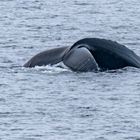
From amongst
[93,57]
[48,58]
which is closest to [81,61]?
[93,57]

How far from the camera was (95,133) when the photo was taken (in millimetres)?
26547

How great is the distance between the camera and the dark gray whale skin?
32594mm

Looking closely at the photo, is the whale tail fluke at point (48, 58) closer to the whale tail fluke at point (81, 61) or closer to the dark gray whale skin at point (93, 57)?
the dark gray whale skin at point (93, 57)

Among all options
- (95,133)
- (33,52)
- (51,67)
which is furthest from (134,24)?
(95,133)

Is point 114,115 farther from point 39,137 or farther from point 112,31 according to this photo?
point 112,31

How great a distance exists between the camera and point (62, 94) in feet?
99.3

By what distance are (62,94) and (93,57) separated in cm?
279

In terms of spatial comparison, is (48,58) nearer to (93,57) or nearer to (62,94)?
(93,57)

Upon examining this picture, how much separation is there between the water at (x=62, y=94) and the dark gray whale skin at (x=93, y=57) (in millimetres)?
225

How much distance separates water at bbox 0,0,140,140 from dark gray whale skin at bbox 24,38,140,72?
0.22m

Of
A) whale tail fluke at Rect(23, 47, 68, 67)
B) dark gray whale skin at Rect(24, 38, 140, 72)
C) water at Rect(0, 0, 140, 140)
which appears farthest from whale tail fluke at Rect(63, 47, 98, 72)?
whale tail fluke at Rect(23, 47, 68, 67)

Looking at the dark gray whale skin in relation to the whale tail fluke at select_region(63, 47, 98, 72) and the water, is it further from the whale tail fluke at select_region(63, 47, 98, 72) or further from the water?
the water

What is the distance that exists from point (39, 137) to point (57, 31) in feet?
58.1

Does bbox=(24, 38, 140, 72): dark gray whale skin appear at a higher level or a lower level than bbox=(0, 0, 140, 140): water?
higher
